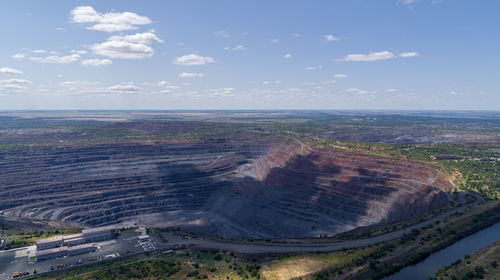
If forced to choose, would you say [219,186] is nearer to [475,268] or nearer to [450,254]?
[450,254]

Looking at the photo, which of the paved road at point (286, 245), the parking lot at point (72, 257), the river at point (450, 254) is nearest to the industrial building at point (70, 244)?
the parking lot at point (72, 257)

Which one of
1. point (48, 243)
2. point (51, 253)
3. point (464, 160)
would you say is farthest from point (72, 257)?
point (464, 160)

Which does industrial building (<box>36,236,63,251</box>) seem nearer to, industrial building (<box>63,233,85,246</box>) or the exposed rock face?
industrial building (<box>63,233,85,246</box>)

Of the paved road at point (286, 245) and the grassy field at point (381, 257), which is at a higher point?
the grassy field at point (381, 257)

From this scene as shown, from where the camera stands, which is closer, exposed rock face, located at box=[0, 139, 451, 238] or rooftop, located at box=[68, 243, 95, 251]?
rooftop, located at box=[68, 243, 95, 251]

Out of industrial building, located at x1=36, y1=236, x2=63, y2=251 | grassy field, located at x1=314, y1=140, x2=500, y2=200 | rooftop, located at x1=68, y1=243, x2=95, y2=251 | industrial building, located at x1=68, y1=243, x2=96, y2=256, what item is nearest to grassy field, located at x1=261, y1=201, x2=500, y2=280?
grassy field, located at x1=314, y1=140, x2=500, y2=200

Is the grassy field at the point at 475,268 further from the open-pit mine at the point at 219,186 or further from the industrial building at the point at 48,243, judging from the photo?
the industrial building at the point at 48,243
